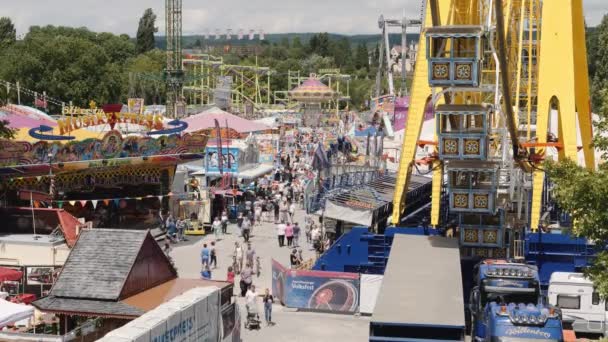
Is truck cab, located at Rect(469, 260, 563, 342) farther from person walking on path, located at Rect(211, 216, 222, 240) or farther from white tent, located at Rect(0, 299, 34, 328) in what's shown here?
person walking on path, located at Rect(211, 216, 222, 240)

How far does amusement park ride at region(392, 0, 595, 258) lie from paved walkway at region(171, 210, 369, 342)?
3.66m

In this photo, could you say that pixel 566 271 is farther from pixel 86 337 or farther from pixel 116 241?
pixel 86 337

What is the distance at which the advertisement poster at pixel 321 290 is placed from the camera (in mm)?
23359

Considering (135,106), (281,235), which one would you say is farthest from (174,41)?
(281,235)

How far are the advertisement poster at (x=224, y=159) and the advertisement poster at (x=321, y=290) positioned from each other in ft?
56.9

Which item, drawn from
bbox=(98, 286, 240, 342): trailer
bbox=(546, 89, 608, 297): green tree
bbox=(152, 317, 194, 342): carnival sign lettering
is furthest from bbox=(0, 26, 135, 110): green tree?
bbox=(546, 89, 608, 297): green tree

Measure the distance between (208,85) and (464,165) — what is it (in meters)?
89.9

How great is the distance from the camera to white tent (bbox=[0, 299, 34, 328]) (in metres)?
16.2

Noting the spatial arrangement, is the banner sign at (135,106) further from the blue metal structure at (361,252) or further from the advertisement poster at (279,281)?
the blue metal structure at (361,252)

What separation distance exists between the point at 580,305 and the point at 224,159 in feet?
72.2

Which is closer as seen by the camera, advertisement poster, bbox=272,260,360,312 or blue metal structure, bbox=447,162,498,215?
advertisement poster, bbox=272,260,360,312

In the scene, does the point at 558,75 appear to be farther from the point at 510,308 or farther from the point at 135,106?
the point at 135,106

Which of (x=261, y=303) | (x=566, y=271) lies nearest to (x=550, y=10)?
(x=566, y=271)

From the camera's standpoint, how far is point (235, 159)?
134 feet
